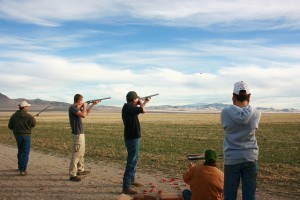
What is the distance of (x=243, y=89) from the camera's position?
509 centimetres

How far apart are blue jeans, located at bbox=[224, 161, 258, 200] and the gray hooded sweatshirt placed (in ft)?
0.26

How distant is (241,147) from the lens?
202 inches

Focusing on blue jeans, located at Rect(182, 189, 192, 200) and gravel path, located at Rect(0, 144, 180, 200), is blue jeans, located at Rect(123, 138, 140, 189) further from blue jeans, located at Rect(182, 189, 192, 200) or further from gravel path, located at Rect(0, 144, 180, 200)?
blue jeans, located at Rect(182, 189, 192, 200)

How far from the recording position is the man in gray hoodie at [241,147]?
510 cm

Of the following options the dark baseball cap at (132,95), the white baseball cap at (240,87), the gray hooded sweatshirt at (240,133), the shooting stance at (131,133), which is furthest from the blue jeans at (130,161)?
the white baseball cap at (240,87)

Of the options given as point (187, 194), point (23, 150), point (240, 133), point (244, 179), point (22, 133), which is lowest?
point (187, 194)

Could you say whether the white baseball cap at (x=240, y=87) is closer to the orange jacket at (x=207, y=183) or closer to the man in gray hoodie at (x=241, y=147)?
the man in gray hoodie at (x=241, y=147)

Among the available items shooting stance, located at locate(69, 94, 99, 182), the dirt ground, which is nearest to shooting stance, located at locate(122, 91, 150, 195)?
the dirt ground

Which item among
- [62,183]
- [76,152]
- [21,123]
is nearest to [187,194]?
[76,152]

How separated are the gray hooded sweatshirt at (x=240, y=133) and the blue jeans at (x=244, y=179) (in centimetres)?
8

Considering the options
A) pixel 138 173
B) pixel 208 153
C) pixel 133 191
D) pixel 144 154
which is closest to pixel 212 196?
pixel 208 153

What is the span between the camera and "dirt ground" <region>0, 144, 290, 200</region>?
8.59m

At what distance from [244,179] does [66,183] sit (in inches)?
236

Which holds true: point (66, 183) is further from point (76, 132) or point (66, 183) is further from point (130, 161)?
point (130, 161)
